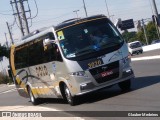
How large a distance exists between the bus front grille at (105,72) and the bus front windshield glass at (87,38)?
0.57 meters

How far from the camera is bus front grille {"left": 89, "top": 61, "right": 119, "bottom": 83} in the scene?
15.7 meters

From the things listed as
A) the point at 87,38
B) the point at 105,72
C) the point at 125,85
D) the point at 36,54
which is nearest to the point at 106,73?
the point at 105,72

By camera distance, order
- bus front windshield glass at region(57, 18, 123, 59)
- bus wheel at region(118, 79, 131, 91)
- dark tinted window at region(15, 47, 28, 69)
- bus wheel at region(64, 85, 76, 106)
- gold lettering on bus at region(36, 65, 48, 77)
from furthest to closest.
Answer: dark tinted window at region(15, 47, 28, 69)
gold lettering on bus at region(36, 65, 48, 77)
bus wheel at region(118, 79, 131, 91)
bus wheel at region(64, 85, 76, 106)
bus front windshield glass at region(57, 18, 123, 59)

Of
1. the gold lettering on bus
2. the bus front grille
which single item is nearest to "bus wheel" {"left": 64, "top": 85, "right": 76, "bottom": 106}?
the bus front grille

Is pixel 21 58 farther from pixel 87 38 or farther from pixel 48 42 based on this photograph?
pixel 87 38

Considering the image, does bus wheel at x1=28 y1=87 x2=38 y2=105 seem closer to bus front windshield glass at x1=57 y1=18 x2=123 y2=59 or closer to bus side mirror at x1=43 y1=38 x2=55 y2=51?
bus side mirror at x1=43 y1=38 x2=55 y2=51

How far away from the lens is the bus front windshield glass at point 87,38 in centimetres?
1576

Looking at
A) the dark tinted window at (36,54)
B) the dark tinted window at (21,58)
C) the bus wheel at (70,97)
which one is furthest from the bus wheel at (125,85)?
the dark tinted window at (21,58)

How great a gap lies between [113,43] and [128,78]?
1.27 metres

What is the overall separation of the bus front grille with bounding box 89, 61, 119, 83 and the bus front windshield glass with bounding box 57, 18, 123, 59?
57cm

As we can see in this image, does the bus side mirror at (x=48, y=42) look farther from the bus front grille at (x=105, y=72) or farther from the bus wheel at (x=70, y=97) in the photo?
the bus front grille at (x=105, y=72)

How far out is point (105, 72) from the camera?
15.7 m

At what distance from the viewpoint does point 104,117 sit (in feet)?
39.0

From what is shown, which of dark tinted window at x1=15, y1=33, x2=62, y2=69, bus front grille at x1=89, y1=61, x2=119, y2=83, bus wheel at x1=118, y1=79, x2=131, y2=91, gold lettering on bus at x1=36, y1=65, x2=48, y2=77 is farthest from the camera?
gold lettering on bus at x1=36, y1=65, x2=48, y2=77
